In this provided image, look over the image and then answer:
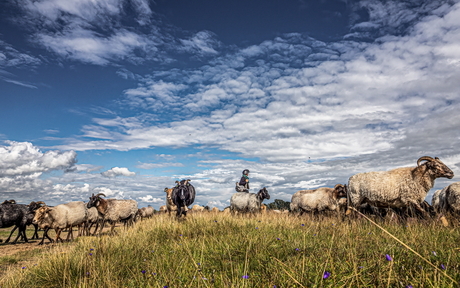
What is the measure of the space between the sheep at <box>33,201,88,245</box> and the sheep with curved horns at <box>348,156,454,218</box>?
15.5m

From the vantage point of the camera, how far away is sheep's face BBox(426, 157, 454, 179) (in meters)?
10.2

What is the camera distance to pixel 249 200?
57.5 feet

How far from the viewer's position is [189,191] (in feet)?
44.8

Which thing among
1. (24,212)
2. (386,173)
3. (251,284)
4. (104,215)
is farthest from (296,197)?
(24,212)

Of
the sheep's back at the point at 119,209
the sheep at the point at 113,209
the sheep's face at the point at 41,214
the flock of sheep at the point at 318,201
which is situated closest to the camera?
the flock of sheep at the point at 318,201

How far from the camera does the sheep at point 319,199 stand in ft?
52.0

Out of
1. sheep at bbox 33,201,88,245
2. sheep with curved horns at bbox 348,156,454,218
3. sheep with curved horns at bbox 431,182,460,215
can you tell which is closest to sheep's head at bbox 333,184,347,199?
sheep with curved horns at bbox 348,156,454,218

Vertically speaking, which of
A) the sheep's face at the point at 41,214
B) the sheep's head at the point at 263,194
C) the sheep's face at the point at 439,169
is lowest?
the sheep's face at the point at 41,214

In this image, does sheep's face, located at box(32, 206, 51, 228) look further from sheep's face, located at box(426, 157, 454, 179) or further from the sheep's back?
sheep's face, located at box(426, 157, 454, 179)

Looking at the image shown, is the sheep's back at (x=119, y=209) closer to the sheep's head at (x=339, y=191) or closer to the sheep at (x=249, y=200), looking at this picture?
the sheep at (x=249, y=200)

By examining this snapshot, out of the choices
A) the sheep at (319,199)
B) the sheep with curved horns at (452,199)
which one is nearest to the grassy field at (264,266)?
the sheep with curved horns at (452,199)

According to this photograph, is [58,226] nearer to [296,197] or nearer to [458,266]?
[296,197]

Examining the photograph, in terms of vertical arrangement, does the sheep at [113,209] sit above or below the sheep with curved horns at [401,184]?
below

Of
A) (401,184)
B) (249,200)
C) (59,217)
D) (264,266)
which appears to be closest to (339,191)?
(401,184)
